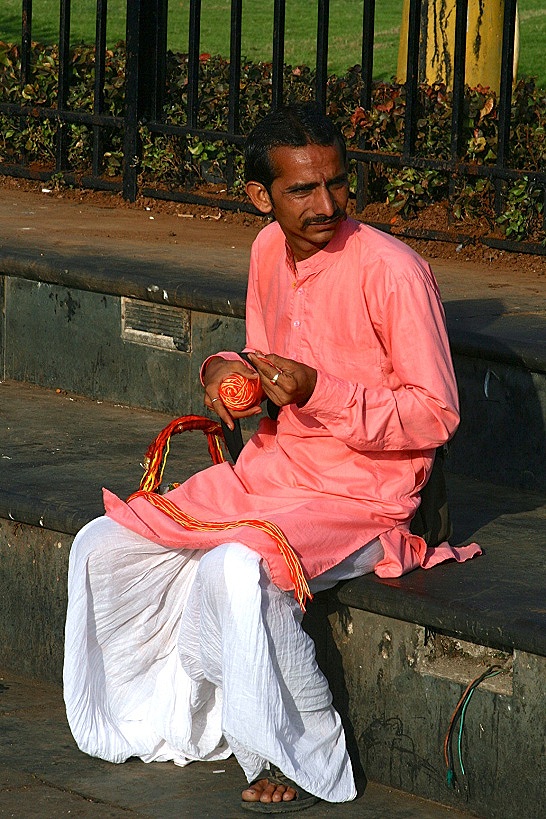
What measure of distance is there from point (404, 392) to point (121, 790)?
1.14 meters

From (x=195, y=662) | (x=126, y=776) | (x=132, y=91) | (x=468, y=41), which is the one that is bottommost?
(x=126, y=776)

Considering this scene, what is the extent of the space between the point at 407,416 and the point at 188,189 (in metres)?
3.86

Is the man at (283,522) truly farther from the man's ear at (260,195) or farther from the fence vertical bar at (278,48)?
the fence vertical bar at (278,48)

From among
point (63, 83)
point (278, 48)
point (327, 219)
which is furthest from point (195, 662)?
point (63, 83)

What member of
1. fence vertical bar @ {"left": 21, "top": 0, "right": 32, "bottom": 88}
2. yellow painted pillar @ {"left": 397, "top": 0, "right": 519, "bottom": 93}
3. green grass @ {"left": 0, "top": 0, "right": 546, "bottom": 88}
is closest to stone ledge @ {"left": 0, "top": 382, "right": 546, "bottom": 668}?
fence vertical bar @ {"left": 21, "top": 0, "right": 32, "bottom": 88}

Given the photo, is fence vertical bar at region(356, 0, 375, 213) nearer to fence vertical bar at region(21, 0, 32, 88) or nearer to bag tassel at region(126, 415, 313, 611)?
fence vertical bar at region(21, 0, 32, 88)

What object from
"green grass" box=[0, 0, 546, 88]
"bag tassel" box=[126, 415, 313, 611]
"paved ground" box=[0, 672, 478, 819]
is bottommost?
"paved ground" box=[0, 672, 478, 819]

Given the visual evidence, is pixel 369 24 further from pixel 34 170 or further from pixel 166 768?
pixel 166 768

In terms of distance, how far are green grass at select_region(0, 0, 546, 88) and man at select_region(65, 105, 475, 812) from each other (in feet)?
32.3

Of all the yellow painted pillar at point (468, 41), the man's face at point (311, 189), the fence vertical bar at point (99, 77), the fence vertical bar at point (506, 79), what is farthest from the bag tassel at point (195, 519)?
the yellow painted pillar at point (468, 41)

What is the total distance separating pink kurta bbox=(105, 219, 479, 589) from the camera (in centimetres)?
326

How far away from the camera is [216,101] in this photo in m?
6.99

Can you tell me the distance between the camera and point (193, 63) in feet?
21.3

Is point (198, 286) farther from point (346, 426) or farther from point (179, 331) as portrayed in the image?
point (346, 426)
